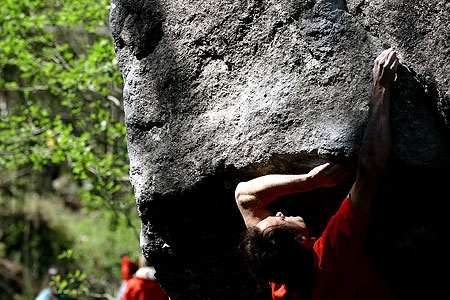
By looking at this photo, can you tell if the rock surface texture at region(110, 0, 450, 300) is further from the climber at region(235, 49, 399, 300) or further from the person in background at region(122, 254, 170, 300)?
the person in background at region(122, 254, 170, 300)

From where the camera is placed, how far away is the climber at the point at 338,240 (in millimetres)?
2451

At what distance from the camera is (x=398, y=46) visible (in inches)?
103

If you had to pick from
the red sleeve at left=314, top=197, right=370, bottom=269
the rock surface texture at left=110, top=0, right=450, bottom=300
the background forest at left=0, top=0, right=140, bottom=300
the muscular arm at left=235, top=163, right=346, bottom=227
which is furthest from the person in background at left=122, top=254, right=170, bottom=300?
the red sleeve at left=314, top=197, right=370, bottom=269

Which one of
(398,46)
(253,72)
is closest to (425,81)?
(398,46)

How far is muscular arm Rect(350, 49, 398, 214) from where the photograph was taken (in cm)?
244

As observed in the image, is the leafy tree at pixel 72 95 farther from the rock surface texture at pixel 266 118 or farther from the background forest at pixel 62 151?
the rock surface texture at pixel 266 118

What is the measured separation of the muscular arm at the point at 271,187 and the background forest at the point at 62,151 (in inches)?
137

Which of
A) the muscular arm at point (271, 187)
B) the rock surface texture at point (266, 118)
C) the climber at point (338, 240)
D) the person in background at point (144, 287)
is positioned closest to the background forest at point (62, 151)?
the person in background at point (144, 287)

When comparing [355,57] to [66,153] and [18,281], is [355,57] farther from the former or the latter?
[18,281]

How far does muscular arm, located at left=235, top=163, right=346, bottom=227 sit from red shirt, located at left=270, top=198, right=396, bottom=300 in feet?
0.46

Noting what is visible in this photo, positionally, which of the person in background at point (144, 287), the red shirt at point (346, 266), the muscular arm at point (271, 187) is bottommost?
the person in background at point (144, 287)

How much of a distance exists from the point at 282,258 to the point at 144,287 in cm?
337

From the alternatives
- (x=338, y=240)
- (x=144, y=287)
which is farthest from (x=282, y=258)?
(x=144, y=287)

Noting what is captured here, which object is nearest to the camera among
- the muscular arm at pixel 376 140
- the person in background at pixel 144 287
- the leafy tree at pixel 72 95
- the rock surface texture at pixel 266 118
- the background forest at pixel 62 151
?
the muscular arm at pixel 376 140
